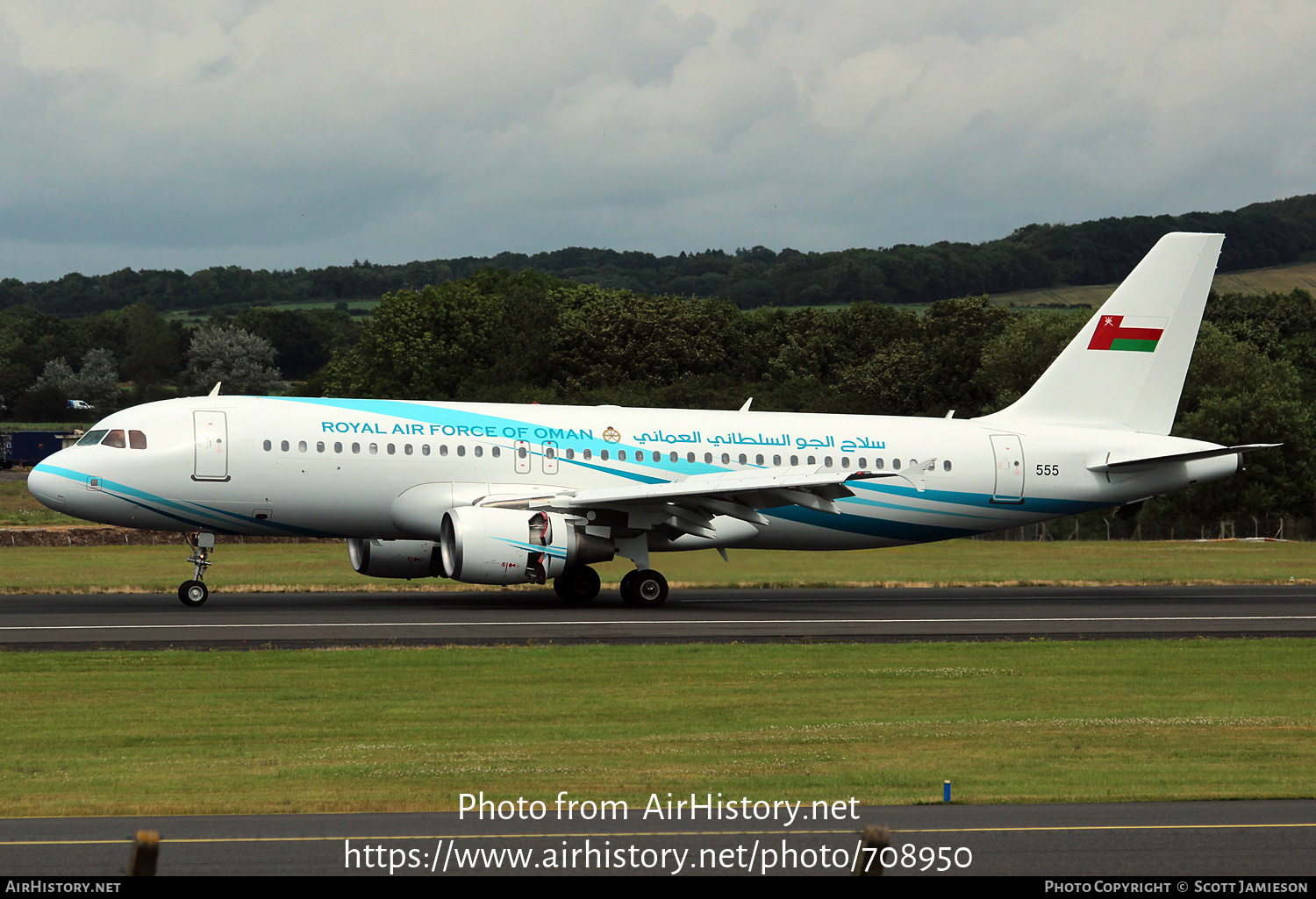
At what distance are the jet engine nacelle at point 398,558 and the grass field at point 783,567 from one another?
3.52 meters

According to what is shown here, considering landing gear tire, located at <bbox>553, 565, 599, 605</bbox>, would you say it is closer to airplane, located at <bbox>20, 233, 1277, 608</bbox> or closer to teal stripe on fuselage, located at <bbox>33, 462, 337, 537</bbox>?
airplane, located at <bbox>20, 233, 1277, 608</bbox>

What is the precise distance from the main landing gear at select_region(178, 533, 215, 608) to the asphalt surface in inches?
765

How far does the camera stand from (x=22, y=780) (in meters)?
13.2

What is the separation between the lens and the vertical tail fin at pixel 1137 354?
38062mm

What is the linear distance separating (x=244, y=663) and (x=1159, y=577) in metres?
30.8

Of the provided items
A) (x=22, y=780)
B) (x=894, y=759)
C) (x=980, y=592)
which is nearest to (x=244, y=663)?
(x=22, y=780)

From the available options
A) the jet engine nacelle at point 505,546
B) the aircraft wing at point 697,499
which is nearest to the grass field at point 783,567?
the aircraft wing at point 697,499

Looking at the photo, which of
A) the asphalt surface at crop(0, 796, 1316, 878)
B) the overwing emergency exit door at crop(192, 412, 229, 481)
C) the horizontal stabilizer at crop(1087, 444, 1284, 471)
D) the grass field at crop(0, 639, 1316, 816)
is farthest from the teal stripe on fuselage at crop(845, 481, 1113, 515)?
the asphalt surface at crop(0, 796, 1316, 878)

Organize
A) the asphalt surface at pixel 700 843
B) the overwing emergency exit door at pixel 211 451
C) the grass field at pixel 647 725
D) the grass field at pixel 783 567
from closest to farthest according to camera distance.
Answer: the asphalt surface at pixel 700 843, the grass field at pixel 647 725, the overwing emergency exit door at pixel 211 451, the grass field at pixel 783 567

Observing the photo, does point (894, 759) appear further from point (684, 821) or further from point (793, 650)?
point (793, 650)

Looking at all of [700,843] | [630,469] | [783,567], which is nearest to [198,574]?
[630,469]

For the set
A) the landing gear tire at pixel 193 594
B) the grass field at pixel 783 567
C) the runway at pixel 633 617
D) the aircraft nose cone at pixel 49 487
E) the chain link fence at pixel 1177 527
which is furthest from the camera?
the chain link fence at pixel 1177 527

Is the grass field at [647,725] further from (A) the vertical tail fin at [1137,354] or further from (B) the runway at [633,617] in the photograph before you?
(A) the vertical tail fin at [1137,354]

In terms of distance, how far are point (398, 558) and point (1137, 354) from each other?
20.3 metres
